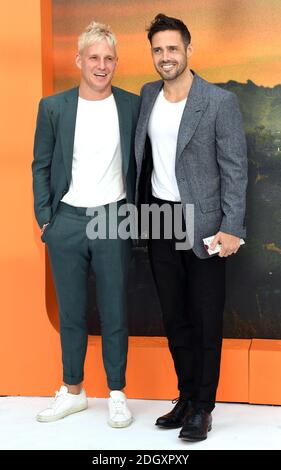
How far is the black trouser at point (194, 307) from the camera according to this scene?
3.27 m

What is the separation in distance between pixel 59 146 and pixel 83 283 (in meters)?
0.61

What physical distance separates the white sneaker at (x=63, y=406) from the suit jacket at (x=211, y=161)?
→ 95 centimetres

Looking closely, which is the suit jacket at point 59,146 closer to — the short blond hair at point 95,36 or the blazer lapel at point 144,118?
the blazer lapel at point 144,118

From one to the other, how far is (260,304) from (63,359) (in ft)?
3.49

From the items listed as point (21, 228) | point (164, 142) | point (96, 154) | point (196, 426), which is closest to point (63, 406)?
point (196, 426)

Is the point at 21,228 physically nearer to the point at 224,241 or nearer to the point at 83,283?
the point at 83,283

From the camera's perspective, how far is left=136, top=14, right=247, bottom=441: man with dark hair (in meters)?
3.16

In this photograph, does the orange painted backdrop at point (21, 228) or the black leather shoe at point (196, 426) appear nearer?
the black leather shoe at point (196, 426)

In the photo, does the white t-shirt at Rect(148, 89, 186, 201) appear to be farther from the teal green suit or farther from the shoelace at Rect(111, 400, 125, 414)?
the shoelace at Rect(111, 400, 125, 414)

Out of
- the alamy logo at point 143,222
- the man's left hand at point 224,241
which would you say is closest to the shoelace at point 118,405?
the alamy logo at point 143,222

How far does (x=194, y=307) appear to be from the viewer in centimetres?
330

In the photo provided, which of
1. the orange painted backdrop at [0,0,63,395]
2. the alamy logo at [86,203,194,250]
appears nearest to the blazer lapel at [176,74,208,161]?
the alamy logo at [86,203,194,250]

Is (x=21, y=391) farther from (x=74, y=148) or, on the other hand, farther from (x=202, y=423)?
(x=74, y=148)

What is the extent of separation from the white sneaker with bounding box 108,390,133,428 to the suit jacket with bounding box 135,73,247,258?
780 millimetres
